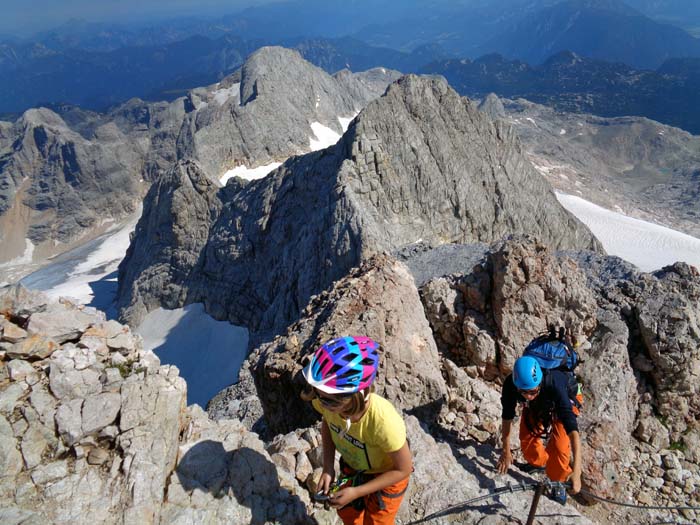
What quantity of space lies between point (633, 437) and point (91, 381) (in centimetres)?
922

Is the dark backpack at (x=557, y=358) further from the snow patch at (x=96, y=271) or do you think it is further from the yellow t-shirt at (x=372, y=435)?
the snow patch at (x=96, y=271)

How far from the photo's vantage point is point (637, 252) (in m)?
54.5

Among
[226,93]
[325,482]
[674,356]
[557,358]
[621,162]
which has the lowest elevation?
[621,162]

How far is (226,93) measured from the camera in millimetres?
115750

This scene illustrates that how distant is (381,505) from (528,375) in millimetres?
2489

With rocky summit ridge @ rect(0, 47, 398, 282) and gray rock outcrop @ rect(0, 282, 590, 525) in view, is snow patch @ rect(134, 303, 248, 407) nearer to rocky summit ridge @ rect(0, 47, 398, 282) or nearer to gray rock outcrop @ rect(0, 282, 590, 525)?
gray rock outcrop @ rect(0, 282, 590, 525)

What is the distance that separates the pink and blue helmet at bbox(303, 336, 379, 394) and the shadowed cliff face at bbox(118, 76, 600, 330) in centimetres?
2098

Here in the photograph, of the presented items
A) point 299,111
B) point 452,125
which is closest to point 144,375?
point 452,125

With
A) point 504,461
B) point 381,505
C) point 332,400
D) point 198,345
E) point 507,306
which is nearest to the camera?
point 332,400

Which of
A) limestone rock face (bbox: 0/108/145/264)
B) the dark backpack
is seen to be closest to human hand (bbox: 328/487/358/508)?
the dark backpack

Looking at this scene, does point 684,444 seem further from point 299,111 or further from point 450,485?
point 299,111

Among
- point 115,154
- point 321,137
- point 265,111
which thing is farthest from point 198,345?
point 115,154

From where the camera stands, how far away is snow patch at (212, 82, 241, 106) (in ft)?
365

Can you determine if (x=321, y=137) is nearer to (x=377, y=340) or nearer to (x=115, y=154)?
(x=115, y=154)
